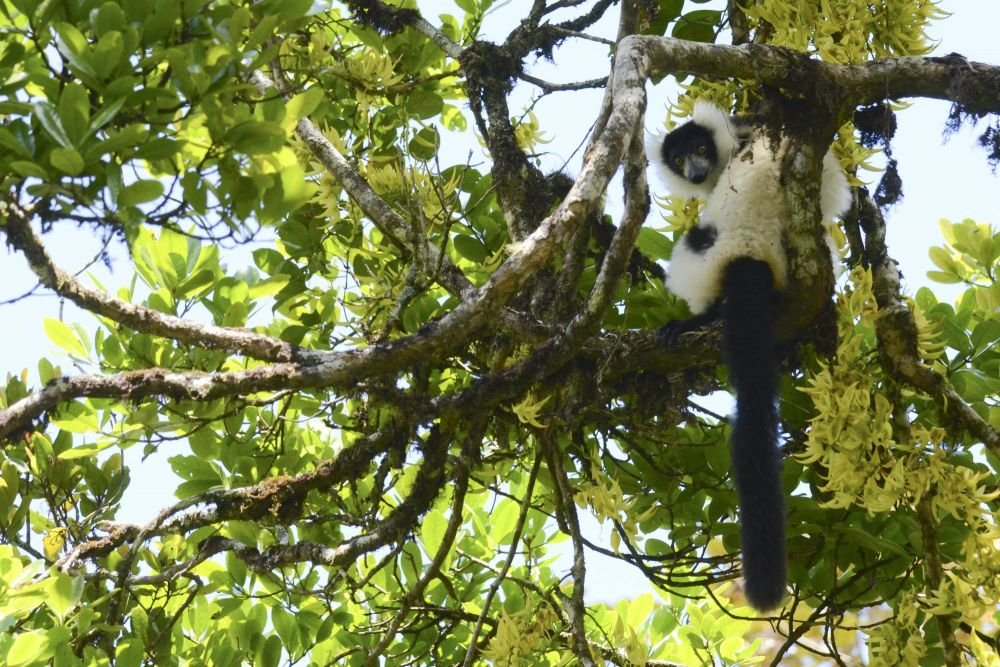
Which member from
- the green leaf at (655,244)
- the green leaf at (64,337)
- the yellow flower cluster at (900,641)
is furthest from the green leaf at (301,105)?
the yellow flower cluster at (900,641)

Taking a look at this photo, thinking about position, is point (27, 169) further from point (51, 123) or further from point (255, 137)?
point (255, 137)

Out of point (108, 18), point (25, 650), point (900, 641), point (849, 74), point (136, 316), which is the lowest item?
point (25, 650)

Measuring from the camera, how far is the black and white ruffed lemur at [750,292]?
2641 millimetres

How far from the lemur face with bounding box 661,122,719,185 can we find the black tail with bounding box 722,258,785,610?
1087 millimetres

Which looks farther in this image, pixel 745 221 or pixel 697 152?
pixel 697 152

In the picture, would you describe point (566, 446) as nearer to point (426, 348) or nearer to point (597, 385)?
point (597, 385)

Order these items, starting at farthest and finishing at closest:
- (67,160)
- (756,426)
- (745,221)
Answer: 1. (745,221)
2. (756,426)
3. (67,160)

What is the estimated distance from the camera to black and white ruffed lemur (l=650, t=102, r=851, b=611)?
8.66ft

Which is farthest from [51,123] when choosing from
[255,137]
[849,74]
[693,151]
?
[693,151]

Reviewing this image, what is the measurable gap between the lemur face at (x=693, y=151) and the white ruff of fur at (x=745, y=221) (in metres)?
0.62

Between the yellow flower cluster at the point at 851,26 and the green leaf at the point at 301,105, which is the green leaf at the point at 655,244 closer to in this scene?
the yellow flower cluster at the point at 851,26

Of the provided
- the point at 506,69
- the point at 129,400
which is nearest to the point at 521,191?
the point at 506,69

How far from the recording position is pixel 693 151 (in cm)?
418

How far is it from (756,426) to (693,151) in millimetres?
1688
